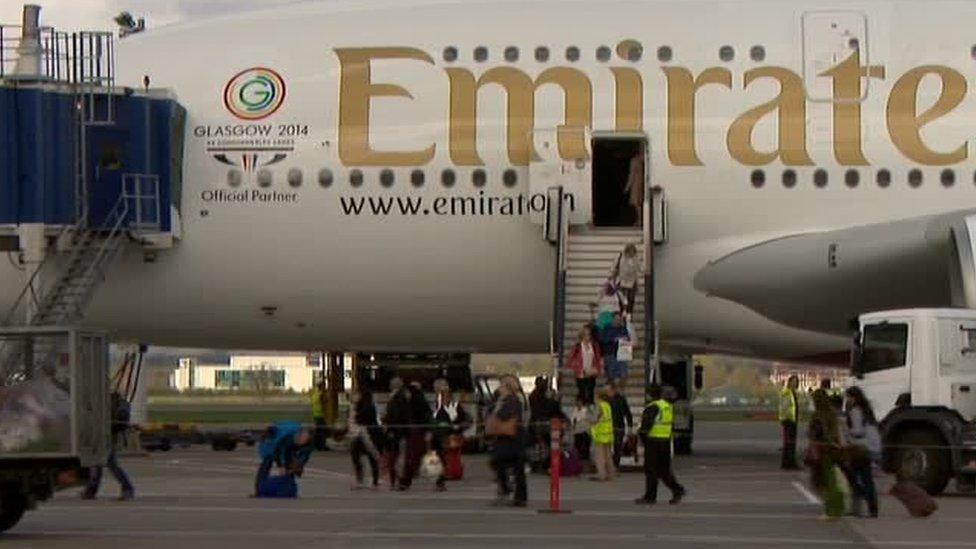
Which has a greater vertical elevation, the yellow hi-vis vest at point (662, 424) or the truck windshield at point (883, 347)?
the truck windshield at point (883, 347)

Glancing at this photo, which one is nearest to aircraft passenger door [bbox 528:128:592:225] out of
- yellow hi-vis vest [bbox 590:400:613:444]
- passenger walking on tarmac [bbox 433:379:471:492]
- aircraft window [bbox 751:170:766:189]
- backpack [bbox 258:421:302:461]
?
aircraft window [bbox 751:170:766:189]

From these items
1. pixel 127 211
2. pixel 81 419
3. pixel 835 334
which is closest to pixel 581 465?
pixel 835 334

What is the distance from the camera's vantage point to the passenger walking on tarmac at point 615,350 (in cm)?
3350

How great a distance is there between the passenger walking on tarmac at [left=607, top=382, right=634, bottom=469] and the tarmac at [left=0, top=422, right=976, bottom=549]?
43 cm

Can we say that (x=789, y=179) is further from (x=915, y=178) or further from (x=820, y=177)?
(x=915, y=178)

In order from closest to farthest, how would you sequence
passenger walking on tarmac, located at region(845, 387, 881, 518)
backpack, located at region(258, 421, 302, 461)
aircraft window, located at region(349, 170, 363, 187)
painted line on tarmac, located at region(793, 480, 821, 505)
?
passenger walking on tarmac, located at region(845, 387, 881, 518) < painted line on tarmac, located at region(793, 480, 821, 505) < backpack, located at region(258, 421, 302, 461) < aircraft window, located at region(349, 170, 363, 187)

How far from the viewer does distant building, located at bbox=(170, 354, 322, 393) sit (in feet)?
335

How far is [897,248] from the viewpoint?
1305 inches

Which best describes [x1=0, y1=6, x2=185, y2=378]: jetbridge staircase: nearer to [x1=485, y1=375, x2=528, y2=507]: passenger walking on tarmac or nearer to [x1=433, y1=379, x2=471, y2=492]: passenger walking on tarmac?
[x1=433, y1=379, x2=471, y2=492]: passenger walking on tarmac

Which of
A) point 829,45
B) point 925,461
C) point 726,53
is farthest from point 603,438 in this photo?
point 829,45

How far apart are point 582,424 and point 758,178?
4.44 metres

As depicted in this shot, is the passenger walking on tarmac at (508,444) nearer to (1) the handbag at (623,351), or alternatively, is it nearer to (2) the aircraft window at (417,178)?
(1) the handbag at (623,351)

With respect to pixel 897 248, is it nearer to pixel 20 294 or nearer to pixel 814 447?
pixel 814 447

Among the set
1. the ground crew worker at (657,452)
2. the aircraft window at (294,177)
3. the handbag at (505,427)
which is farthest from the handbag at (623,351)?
the handbag at (505,427)
